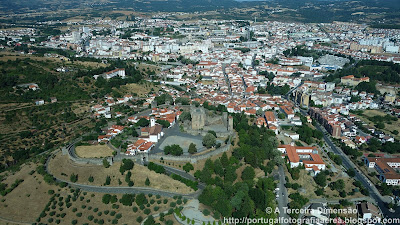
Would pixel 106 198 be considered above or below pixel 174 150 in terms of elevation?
below

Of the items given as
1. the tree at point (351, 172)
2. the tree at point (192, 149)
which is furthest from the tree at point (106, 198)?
the tree at point (351, 172)

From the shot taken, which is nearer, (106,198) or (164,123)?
(106,198)

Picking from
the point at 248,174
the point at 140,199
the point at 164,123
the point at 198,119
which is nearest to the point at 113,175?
the point at 140,199

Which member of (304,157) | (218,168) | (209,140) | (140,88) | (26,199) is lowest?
(304,157)

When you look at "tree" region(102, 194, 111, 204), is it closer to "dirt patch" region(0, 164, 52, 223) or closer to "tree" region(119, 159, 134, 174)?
"tree" region(119, 159, 134, 174)

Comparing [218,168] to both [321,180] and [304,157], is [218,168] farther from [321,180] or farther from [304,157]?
[304,157]

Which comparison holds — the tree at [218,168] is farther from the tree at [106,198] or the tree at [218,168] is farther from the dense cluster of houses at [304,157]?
the tree at [106,198]
